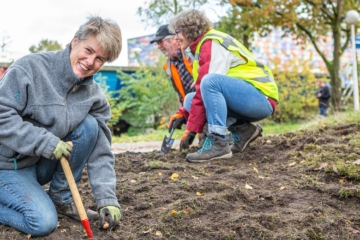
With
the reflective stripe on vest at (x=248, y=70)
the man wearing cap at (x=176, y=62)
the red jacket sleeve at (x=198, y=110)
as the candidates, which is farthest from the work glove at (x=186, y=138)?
the reflective stripe on vest at (x=248, y=70)

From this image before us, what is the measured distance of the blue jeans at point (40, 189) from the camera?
2449 millimetres

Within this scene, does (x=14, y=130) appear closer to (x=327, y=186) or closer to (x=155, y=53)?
(x=327, y=186)

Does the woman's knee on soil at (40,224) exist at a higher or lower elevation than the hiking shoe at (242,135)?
higher

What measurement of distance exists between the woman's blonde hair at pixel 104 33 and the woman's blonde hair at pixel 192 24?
173cm

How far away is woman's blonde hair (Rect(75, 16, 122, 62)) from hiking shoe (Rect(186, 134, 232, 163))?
1.80m

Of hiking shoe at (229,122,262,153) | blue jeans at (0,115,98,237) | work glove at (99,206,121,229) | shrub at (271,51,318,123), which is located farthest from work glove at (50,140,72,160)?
shrub at (271,51,318,123)

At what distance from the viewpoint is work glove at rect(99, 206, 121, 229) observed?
2.58 m

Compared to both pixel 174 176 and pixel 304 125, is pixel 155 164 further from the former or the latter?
pixel 304 125

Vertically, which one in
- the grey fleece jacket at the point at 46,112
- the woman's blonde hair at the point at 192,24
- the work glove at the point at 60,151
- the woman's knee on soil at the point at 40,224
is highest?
the woman's blonde hair at the point at 192,24

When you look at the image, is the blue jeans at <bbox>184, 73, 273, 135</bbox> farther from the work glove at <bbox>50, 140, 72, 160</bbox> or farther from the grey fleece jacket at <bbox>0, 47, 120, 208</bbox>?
the work glove at <bbox>50, 140, 72, 160</bbox>

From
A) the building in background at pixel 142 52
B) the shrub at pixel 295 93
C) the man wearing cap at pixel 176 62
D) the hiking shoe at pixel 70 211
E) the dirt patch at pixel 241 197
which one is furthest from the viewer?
the building in background at pixel 142 52

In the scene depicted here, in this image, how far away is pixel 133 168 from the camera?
4.19 m

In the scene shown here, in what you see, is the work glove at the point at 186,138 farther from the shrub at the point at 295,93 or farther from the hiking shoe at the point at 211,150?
the shrub at the point at 295,93

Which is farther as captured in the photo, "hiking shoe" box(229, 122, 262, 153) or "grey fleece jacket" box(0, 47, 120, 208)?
"hiking shoe" box(229, 122, 262, 153)
